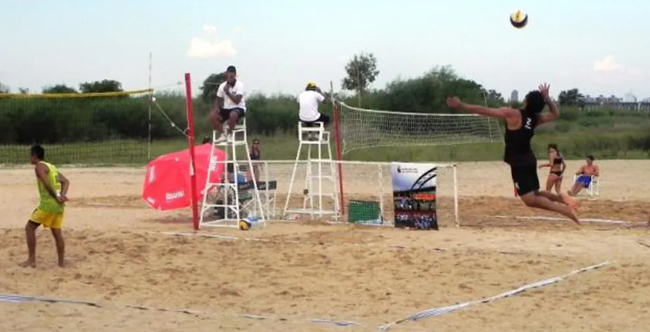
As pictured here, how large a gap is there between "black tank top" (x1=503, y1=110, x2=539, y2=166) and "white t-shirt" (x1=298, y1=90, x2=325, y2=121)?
16.4ft

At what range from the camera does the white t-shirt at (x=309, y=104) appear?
14516 millimetres

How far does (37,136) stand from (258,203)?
19.5 meters

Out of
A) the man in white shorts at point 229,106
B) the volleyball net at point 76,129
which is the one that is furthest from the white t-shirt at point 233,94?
the volleyball net at point 76,129

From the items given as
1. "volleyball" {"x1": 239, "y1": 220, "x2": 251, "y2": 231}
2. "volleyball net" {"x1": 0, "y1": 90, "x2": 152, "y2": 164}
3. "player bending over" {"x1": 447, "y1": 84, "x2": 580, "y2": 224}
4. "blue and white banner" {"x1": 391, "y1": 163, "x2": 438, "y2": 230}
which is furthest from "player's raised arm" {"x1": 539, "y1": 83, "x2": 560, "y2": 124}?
"volleyball net" {"x1": 0, "y1": 90, "x2": 152, "y2": 164}

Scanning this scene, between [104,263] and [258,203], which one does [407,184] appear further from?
[104,263]

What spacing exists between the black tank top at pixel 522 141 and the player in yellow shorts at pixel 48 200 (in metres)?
4.76

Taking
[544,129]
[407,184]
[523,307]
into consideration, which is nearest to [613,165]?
[544,129]

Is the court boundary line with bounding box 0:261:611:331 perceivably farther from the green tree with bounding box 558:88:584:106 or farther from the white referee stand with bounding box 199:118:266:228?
the green tree with bounding box 558:88:584:106

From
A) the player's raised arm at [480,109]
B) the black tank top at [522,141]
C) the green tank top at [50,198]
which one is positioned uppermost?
the player's raised arm at [480,109]

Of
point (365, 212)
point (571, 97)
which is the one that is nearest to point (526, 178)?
point (365, 212)

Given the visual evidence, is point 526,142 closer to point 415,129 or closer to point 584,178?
point 584,178

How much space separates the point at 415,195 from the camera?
44.2ft

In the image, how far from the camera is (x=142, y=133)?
32125 millimetres

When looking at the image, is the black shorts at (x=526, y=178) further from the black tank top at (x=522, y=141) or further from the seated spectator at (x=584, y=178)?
the seated spectator at (x=584, y=178)
